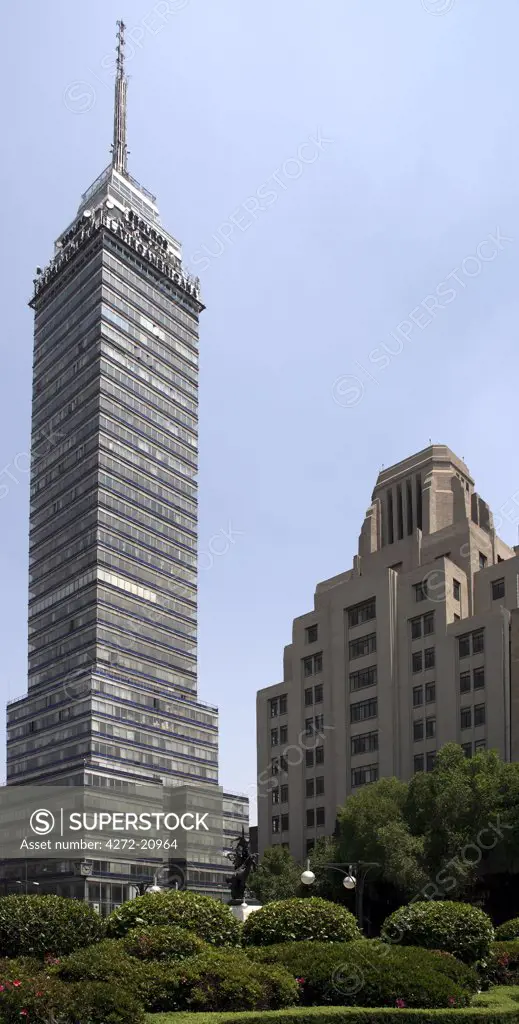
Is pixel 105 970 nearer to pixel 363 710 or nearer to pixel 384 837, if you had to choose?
pixel 384 837

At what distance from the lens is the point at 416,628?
3484 inches

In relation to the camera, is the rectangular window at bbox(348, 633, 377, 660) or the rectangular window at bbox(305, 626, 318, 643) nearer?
the rectangular window at bbox(348, 633, 377, 660)

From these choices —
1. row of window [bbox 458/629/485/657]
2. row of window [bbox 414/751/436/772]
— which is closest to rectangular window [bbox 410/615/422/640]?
row of window [bbox 458/629/485/657]

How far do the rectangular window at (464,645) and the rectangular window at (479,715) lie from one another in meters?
4.27

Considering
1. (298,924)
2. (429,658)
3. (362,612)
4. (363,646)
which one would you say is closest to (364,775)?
(363,646)

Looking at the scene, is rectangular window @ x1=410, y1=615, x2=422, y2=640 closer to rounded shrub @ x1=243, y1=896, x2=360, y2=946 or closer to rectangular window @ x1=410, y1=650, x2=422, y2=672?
rectangular window @ x1=410, y1=650, x2=422, y2=672

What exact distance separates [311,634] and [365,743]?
12436 millimetres

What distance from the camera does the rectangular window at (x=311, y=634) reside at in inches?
3868

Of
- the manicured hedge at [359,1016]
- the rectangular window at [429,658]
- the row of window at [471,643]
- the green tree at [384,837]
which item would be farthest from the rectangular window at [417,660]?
the manicured hedge at [359,1016]

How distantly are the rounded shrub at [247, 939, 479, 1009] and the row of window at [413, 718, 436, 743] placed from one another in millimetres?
57514

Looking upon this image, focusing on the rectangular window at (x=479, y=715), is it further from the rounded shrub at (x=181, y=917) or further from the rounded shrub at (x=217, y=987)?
the rounded shrub at (x=217, y=987)

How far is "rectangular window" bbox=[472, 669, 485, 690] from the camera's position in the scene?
8188cm

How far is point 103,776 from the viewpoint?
131250 mm

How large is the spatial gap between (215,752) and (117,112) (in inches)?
3714
